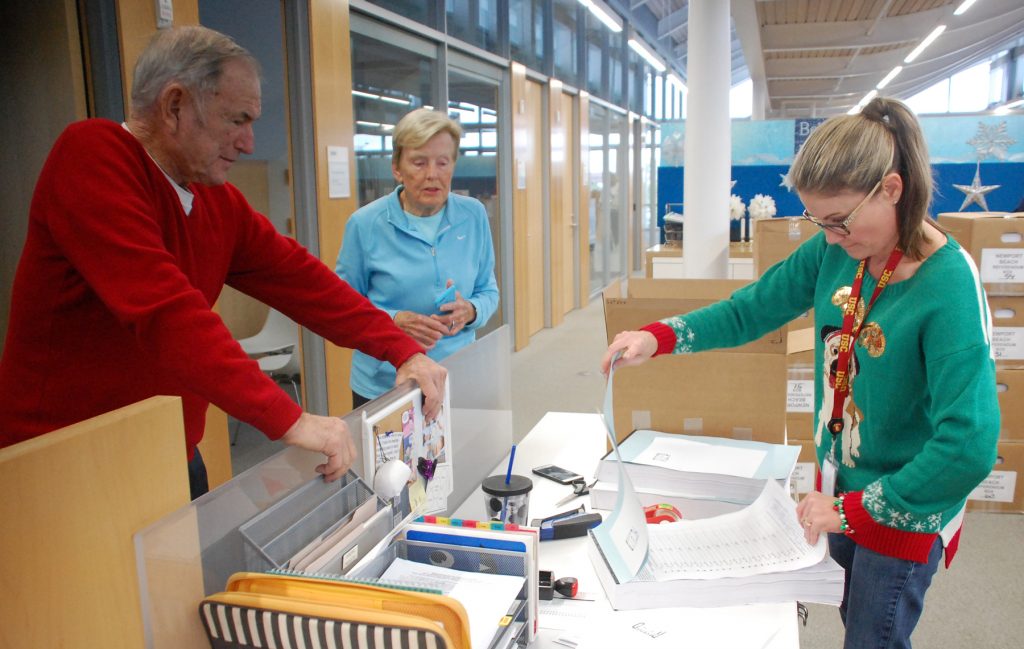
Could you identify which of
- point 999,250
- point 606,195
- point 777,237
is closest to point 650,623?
point 999,250

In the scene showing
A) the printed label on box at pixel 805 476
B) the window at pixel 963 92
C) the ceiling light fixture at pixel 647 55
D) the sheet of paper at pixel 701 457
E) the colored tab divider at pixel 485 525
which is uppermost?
the window at pixel 963 92

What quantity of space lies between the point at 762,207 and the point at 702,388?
14.2ft

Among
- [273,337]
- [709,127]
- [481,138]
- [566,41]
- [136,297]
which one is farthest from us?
[566,41]

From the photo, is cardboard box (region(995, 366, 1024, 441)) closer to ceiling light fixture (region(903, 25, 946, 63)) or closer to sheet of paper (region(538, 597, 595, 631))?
sheet of paper (region(538, 597, 595, 631))

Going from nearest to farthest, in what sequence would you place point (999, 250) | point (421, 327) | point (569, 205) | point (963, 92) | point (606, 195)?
point (421, 327) < point (999, 250) < point (569, 205) < point (606, 195) < point (963, 92)

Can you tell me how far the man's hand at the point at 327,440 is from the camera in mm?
1086

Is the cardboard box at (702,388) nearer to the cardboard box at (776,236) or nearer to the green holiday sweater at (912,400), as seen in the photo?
the green holiday sweater at (912,400)

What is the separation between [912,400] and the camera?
128 cm

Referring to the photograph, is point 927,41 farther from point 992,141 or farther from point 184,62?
point 184,62

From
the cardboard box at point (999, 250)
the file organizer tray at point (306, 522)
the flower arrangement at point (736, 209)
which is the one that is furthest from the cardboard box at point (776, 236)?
the file organizer tray at point (306, 522)

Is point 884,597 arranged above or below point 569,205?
below

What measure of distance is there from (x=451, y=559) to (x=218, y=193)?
84cm

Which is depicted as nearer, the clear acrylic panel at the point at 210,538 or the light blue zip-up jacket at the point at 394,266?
the clear acrylic panel at the point at 210,538

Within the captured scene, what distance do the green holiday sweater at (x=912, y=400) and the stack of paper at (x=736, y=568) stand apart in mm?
107
